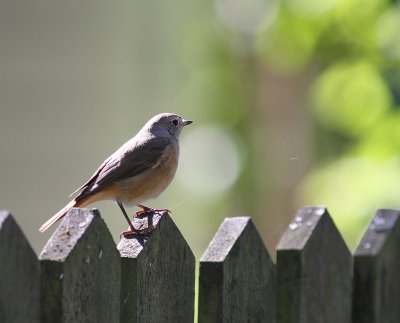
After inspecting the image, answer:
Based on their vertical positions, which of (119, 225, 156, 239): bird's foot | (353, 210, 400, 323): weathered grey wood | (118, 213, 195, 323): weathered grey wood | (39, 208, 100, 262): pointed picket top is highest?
(39, 208, 100, 262): pointed picket top

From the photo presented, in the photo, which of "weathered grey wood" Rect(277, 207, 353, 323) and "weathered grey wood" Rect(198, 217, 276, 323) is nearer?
"weathered grey wood" Rect(198, 217, 276, 323)

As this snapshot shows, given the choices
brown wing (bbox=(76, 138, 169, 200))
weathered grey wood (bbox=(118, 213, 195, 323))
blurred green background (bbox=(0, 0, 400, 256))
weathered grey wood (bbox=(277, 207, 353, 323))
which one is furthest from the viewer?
blurred green background (bbox=(0, 0, 400, 256))

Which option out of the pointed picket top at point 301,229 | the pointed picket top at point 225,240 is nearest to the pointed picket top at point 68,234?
the pointed picket top at point 225,240

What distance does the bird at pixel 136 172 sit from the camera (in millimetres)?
4086

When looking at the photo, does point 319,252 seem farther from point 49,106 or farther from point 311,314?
point 49,106

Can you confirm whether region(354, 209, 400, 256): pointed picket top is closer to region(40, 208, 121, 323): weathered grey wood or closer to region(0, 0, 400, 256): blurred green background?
region(40, 208, 121, 323): weathered grey wood

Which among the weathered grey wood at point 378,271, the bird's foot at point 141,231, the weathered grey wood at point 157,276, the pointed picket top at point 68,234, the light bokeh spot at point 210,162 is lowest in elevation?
the light bokeh spot at point 210,162

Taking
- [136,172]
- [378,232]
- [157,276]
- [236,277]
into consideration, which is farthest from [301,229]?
[136,172]

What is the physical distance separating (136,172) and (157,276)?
185cm

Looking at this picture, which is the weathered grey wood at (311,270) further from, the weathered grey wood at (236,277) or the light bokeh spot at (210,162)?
the light bokeh spot at (210,162)

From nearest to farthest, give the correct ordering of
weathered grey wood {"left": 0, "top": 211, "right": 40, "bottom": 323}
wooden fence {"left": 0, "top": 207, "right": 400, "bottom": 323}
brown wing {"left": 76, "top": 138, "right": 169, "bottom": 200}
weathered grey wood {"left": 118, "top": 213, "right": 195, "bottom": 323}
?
weathered grey wood {"left": 0, "top": 211, "right": 40, "bottom": 323} < wooden fence {"left": 0, "top": 207, "right": 400, "bottom": 323} < weathered grey wood {"left": 118, "top": 213, "right": 195, "bottom": 323} < brown wing {"left": 76, "top": 138, "right": 169, "bottom": 200}

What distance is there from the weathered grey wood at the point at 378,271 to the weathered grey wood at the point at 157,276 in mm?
685

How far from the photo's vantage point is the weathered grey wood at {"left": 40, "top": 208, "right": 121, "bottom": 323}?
2.32 metres

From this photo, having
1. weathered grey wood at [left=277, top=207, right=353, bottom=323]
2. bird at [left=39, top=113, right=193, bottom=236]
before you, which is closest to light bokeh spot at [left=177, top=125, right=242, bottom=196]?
bird at [left=39, top=113, right=193, bottom=236]
